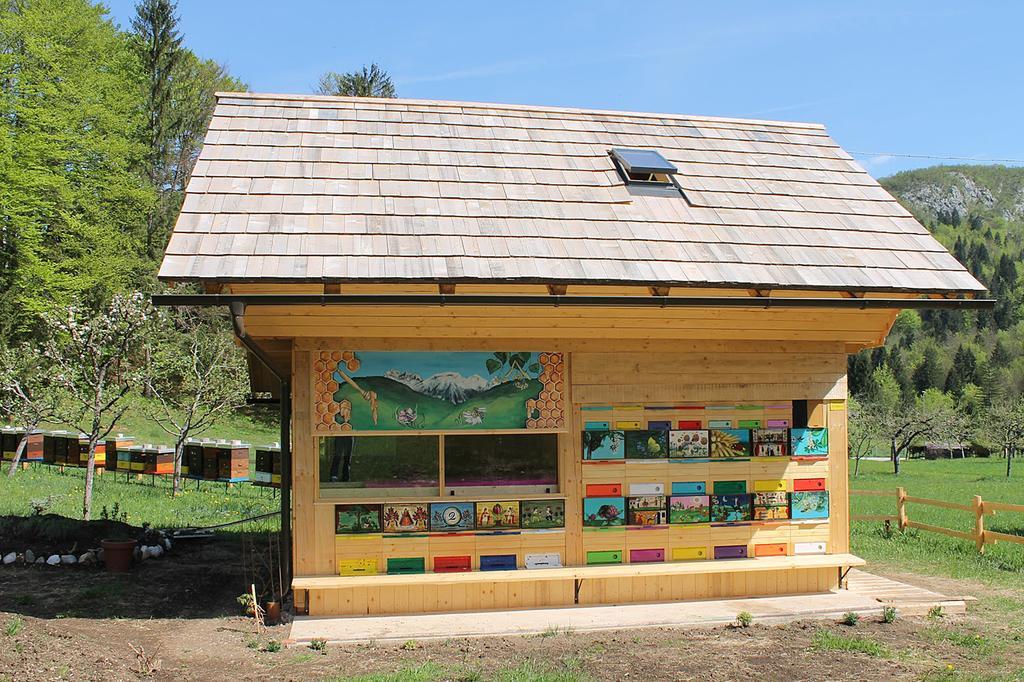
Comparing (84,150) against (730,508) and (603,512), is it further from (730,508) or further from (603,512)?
(730,508)

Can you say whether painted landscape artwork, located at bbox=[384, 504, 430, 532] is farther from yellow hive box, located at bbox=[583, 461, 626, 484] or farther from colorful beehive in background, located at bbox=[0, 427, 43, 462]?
colorful beehive in background, located at bbox=[0, 427, 43, 462]

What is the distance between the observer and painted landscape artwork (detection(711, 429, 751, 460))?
9430mm

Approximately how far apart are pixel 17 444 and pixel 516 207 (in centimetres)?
1852

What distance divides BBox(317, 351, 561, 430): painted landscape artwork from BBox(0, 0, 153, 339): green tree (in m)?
22.3

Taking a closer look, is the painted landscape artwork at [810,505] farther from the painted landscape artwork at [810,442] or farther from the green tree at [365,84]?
the green tree at [365,84]

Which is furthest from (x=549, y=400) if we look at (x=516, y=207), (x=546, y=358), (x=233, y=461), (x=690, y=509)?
(x=233, y=461)

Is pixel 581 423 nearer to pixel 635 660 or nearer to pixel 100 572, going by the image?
pixel 635 660

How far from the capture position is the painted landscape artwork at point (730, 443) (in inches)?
371

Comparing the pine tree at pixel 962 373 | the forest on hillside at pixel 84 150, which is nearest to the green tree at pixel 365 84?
the forest on hillside at pixel 84 150

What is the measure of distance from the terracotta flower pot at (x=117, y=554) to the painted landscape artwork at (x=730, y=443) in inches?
273

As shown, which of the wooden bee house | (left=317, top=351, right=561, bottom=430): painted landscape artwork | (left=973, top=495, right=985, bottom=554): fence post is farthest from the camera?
(left=973, top=495, right=985, bottom=554): fence post

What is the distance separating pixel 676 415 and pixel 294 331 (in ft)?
13.3

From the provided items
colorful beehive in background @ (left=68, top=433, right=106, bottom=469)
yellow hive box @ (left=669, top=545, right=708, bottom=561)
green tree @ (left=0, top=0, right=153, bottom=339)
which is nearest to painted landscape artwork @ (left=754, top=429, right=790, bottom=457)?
yellow hive box @ (left=669, top=545, right=708, bottom=561)

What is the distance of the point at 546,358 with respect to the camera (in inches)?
356
